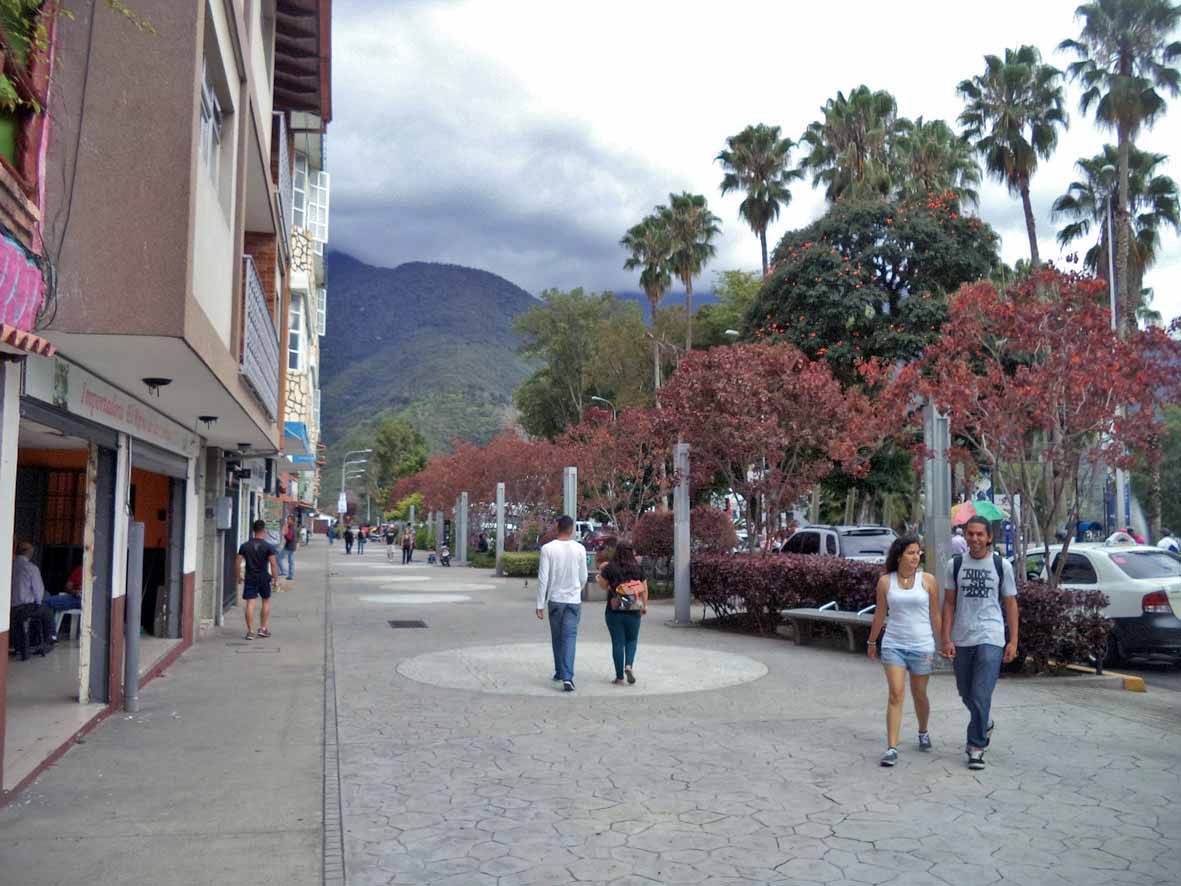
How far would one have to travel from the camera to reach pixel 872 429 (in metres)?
15.5

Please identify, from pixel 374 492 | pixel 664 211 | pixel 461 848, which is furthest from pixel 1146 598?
pixel 374 492

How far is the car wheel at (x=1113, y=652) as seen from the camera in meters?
12.1

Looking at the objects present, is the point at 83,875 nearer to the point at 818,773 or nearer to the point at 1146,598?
the point at 818,773

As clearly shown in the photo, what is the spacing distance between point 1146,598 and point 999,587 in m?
5.71

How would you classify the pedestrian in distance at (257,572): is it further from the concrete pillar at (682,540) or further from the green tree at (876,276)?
the green tree at (876,276)

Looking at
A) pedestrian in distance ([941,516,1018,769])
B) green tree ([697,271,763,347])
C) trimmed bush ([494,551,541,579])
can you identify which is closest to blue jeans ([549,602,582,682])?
pedestrian in distance ([941,516,1018,769])

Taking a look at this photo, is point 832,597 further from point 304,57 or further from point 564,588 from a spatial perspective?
point 304,57

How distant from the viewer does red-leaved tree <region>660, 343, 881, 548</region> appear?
16.4 metres

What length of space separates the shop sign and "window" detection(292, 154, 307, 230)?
20405 millimetres

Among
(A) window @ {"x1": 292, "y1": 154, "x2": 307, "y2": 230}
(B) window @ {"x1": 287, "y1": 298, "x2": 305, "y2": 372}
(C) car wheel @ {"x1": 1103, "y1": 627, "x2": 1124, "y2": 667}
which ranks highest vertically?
(A) window @ {"x1": 292, "y1": 154, "x2": 307, "y2": 230}

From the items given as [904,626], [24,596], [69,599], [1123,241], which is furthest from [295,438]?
[1123,241]

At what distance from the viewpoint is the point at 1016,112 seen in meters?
30.0

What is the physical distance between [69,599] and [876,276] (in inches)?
876

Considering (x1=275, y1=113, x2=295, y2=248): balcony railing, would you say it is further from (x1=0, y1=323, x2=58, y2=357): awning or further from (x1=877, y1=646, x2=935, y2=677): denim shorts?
(x1=877, y1=646, x2=935, y2=677): denim shorts
